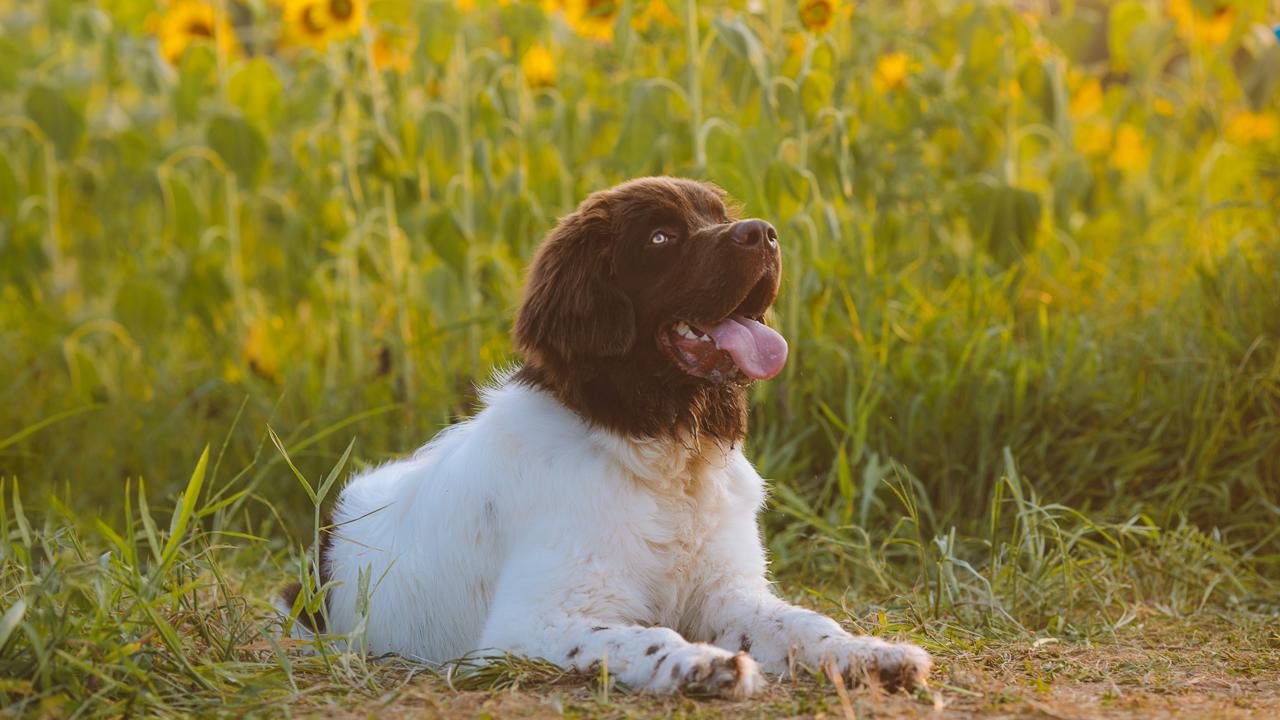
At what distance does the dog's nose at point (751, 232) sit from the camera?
3096mm

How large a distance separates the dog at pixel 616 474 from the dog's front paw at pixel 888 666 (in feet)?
0.26

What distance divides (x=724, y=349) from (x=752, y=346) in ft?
0.21

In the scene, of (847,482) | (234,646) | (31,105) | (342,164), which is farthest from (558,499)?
(31,105)

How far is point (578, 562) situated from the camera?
3004 mm

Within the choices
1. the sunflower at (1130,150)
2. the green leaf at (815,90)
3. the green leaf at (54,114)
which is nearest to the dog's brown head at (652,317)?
the green leaf at (815,90)

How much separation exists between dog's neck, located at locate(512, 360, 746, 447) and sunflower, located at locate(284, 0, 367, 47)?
8.46 feet

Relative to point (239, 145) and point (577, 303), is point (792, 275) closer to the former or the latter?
point (577, 303)

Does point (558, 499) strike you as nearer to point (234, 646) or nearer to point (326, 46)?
point (234, 646)

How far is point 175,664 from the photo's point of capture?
9.00 ft

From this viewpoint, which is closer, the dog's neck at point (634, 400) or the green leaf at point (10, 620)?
the green leaf at point (10, 620)

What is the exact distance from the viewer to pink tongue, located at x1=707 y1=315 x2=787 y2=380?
3.12m

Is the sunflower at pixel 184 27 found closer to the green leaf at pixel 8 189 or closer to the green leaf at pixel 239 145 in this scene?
the green leaf at pixel 8 189

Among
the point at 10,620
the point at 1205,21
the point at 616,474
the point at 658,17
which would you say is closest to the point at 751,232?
the point at 616,474

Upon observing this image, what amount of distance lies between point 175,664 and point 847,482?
2.22m
